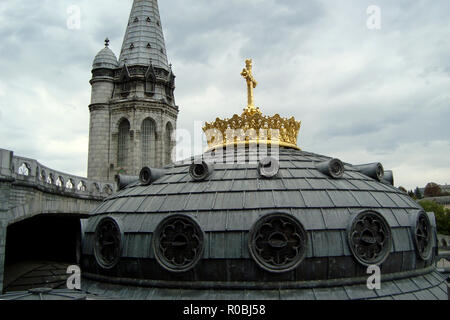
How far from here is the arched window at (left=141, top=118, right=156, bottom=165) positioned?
5512cm

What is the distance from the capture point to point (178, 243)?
11.2 meters

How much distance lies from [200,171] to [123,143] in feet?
147

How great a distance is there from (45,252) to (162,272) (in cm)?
2344

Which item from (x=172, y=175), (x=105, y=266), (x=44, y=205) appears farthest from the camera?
(x=44, y=205)

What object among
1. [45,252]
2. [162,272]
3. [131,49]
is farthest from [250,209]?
[131,49]

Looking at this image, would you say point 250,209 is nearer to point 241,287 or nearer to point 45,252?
point 241,287

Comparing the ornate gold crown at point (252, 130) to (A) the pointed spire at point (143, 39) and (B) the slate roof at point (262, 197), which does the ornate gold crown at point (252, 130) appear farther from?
(A) the pointed spire at point (143, 39)

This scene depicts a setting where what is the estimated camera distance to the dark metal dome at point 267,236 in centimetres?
1075

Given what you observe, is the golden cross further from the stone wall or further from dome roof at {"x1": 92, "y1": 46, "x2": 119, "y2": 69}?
dome roof at {"x1": 92, "y1": 46, "x2": 119, "y2": 69}

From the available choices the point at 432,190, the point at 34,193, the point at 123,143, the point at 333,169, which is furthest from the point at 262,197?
the point at 432,190

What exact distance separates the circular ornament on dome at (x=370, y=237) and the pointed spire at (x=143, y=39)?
51.1m

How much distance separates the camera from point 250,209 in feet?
37.4

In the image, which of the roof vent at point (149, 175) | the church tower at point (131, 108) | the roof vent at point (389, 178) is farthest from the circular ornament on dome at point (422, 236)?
the church tower at point (131, 108)

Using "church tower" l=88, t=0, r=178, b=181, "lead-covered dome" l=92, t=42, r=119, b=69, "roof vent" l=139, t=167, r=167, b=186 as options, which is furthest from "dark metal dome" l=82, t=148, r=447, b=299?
"lead-covered dome" l=92, t=42, r=119, b=69
